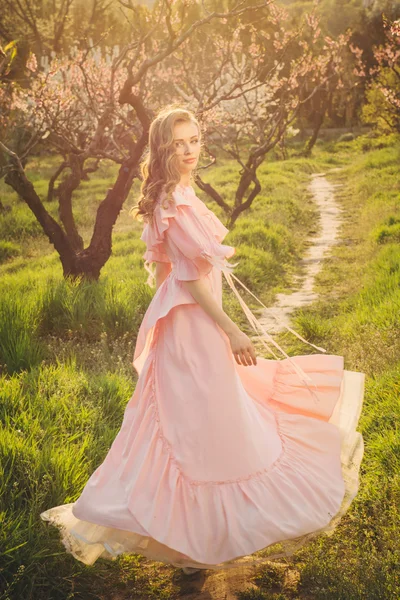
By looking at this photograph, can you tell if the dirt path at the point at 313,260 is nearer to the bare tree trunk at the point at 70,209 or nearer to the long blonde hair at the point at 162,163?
the long blonde hair at the point at 162,163

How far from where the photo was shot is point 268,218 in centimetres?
1174

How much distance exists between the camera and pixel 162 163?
8.61 ft

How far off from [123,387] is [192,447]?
6.25ft

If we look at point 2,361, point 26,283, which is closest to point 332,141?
point 26,283

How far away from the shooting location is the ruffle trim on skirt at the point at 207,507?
2346 millimetres

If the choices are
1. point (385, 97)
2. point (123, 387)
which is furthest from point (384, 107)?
point (123, 387)

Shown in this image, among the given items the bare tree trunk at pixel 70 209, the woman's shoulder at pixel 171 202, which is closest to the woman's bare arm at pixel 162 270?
the woman's shoulder at pixel 171 202

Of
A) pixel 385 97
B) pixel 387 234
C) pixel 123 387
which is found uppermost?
pixel 385 97

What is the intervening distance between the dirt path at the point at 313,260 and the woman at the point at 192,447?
39 cm

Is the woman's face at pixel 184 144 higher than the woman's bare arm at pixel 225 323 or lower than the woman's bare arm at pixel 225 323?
higher

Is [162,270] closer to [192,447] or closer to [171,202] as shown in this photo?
[171,202]

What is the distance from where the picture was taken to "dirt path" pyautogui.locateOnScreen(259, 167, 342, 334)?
272 inches

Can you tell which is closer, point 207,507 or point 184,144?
point 207,507

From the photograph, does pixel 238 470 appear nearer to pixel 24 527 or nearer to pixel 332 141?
pixel 24 527
